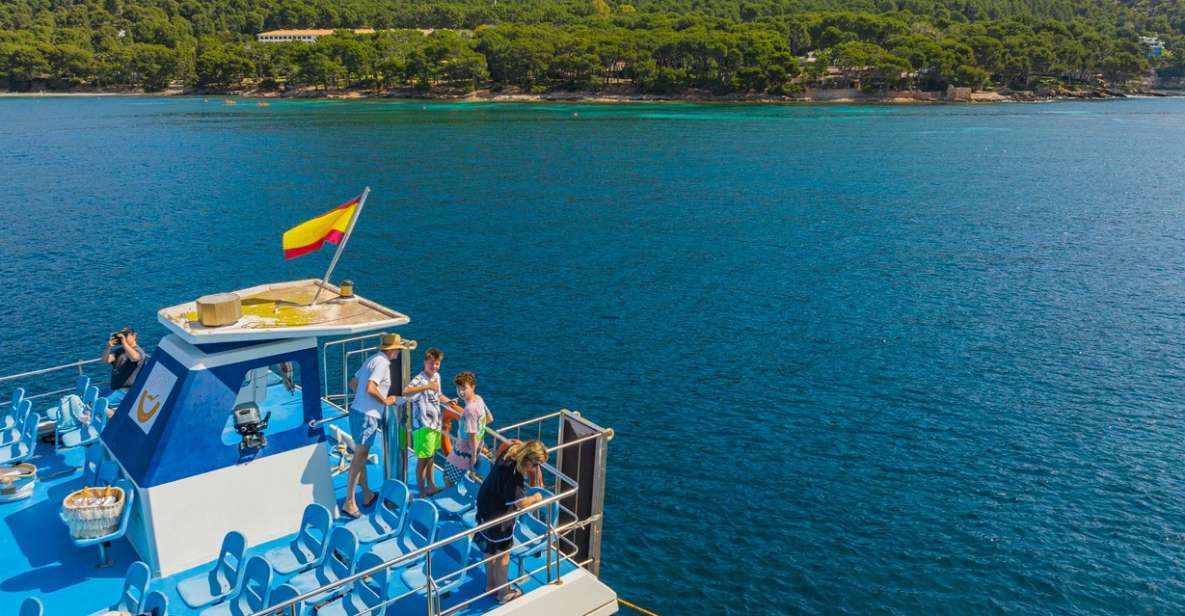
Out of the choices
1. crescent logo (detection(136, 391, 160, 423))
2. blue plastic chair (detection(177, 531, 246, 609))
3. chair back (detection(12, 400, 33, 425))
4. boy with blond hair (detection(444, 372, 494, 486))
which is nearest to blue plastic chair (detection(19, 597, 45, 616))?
blue plastic chair (detection(177, 531, 246, 609))

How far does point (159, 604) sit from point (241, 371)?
309 cm

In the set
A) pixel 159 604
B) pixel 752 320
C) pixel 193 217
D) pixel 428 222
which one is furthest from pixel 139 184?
pixel 159 604

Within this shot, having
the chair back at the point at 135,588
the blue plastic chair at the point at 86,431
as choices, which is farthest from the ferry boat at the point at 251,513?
the blue plastic chair at the point at 86,431

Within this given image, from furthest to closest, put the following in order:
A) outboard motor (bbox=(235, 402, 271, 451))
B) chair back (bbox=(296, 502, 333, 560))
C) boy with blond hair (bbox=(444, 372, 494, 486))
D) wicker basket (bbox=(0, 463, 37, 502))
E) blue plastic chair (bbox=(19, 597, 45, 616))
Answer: wicker basket (bbox=(0, 463, 37, 502)) < boy with blond hair (bbox=(444, 372, 494, 486)) < outboard motor (bbox=(235, 402, 271, 451)) < chair back (bbox=(296, 502, 333, 560)) < blue plastic chair (bbox=(19, 597, 45, 616))

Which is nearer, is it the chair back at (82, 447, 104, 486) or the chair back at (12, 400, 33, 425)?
the chair back at (82, 447, 104, 486)

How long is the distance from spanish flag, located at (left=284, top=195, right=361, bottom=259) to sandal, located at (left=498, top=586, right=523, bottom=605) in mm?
5635

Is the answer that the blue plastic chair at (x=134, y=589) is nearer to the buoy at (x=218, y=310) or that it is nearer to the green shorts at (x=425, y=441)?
the buoy at (x=218, y=310)

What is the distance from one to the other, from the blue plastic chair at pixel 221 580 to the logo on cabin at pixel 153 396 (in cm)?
207

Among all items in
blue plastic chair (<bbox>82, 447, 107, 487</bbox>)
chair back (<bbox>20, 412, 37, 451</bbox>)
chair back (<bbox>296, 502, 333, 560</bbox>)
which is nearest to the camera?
chair back (<bbox>296, 502, 333, 560</bbox>)

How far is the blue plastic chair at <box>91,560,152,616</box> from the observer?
957 centimetres

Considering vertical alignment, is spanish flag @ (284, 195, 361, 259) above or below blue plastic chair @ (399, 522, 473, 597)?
above

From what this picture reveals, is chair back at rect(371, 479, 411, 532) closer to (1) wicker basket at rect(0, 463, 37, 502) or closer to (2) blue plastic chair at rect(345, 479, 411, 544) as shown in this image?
(2) blue plastic chair at rect(345, 479, 411, 544)

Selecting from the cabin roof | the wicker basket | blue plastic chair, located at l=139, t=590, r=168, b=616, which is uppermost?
the cabin roof

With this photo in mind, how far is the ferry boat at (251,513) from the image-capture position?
10.2 meters
